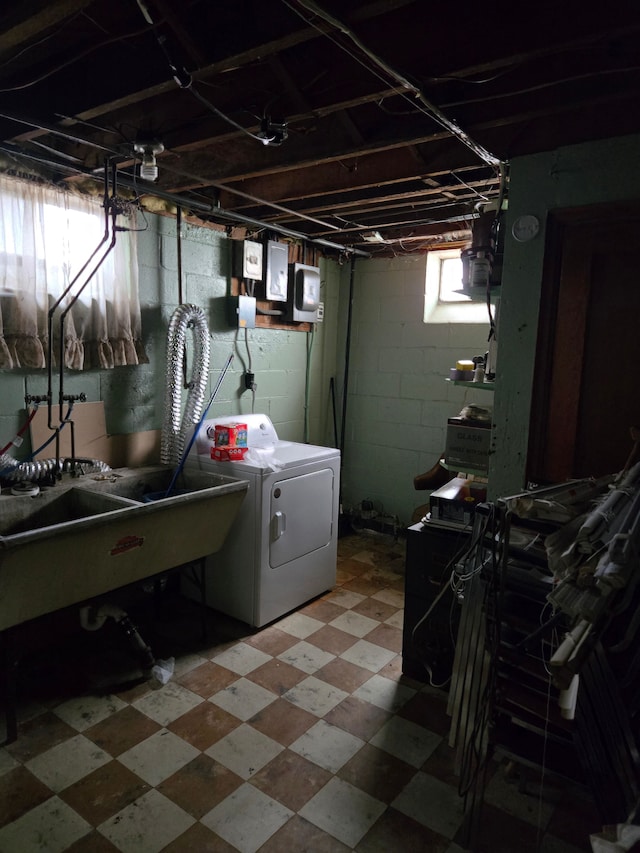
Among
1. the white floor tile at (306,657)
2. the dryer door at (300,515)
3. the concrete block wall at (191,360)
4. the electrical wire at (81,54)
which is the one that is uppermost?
the electrical wire at (81,54)

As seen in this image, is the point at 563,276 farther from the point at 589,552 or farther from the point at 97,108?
the point at 97,108

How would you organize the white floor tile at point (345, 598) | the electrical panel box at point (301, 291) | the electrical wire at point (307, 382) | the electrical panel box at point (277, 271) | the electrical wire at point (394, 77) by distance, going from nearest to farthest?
the electrical wire at point (394, 77) < the white floor tile at point (345, 598) < the electrical panel box at point (277, 271) < the electrical panel box at point (301, 291) < the electrical wire at point (307, 382)

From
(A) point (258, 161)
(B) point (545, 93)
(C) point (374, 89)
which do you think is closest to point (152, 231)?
(A) point (258, 161)

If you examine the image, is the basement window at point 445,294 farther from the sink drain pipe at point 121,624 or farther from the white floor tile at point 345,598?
the sink drain pipe at point 121,624

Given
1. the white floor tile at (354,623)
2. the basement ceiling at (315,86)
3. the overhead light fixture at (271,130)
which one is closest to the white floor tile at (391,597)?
the white floor tile at (354,623)

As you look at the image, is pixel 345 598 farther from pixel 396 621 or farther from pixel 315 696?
pixel 315 696

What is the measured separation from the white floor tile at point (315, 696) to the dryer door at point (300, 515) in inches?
26.7

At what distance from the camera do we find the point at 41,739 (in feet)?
6.91

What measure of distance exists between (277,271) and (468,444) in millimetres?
2002

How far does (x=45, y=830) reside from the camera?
170 centimetres

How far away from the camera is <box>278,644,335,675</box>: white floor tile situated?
2.67m

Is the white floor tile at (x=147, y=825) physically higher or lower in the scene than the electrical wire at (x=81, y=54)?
lower

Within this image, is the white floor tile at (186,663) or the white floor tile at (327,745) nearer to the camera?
the white floor tile at (327,745)

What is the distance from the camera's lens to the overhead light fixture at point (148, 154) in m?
2.21
